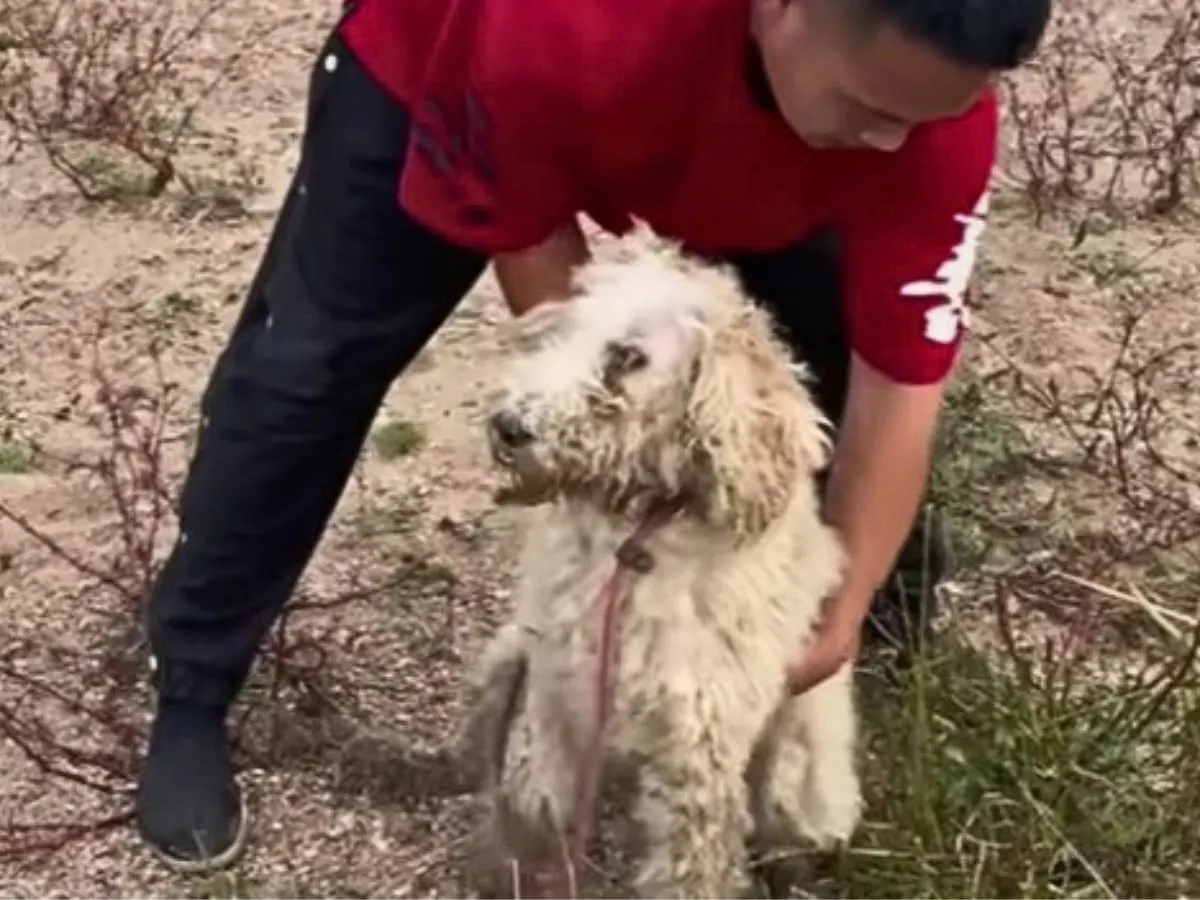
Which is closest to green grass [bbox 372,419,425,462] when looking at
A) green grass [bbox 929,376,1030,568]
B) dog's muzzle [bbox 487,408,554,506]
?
green grass [bbox 929,376,1030,568]

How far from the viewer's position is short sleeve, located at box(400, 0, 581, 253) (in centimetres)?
272

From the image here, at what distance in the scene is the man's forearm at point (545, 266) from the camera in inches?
113

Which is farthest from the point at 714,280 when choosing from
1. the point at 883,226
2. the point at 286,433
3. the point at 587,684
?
the point at 286,433

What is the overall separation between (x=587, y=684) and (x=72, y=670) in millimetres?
1058

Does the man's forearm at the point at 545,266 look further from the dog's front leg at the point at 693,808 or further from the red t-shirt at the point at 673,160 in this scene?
the dog's front leg at the point at 693,808

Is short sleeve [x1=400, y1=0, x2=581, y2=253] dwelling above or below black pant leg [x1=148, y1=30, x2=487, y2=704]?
above

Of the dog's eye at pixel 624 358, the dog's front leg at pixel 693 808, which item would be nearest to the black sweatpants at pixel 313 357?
the dog's eye at pixel 624 358

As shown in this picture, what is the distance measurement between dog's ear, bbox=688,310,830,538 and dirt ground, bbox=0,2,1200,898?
794mm

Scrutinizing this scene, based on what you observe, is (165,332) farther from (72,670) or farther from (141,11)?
(141,11)

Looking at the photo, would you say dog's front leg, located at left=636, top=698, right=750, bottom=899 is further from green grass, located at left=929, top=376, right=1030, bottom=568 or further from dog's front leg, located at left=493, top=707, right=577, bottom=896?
green grass, located at left=929, top=376, right=1030, bottom=568

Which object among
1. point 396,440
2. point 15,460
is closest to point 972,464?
point 396,440

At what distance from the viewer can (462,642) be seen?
3.70 meters

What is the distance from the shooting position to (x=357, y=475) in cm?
414

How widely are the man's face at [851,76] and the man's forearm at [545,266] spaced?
351mm
